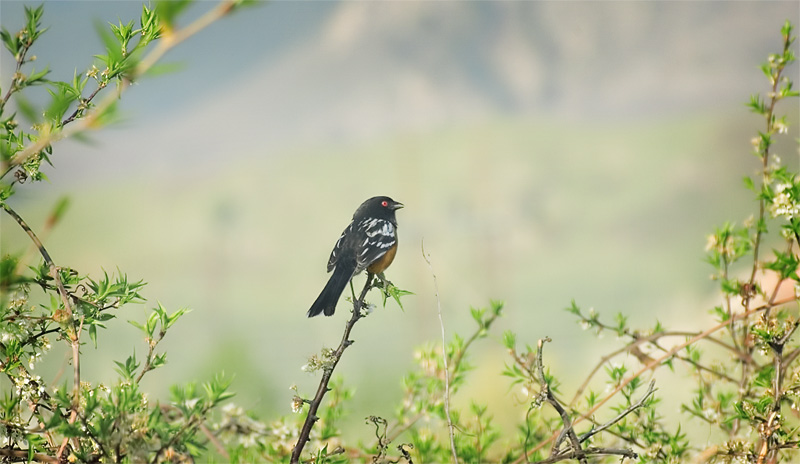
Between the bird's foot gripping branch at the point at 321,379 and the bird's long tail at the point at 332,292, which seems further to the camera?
the bird's long tail at the point at 332,292

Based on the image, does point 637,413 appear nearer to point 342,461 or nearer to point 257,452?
point 342,461

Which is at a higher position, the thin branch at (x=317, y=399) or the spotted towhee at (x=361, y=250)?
the spotted towhee at (x=361, y=250)

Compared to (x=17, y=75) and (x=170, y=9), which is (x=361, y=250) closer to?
(x=17, y=75)

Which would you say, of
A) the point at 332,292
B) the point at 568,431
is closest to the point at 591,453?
the point at 568,431

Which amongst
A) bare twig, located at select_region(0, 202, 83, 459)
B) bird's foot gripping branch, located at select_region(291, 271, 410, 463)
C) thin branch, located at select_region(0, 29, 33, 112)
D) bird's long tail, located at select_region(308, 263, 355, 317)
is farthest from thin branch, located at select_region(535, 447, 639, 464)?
thin branch, located at select_region(0, 29, 33, 112)

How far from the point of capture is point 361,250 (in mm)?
1204

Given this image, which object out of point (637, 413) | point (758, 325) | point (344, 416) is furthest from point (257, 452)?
point (758, 325)

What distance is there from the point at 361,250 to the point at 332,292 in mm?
132

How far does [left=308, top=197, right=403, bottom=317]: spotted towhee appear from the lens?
1.11m

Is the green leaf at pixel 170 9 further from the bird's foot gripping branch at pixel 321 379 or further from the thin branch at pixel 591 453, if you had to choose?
the thin branch at pixel 591 453

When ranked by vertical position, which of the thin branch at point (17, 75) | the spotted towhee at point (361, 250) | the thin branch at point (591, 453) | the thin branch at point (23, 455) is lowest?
the thin branch at point (23, 455)

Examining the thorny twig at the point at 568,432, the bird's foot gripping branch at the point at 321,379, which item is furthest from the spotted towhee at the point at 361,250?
the thorny twig at the point at 568,432

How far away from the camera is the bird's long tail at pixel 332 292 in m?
1.04

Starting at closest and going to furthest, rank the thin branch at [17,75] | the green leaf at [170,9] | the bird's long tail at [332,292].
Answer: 1. the green leaf at [170,9]
2. the thin branch at [17,75]
3. the bird's long tail at [332,292]
